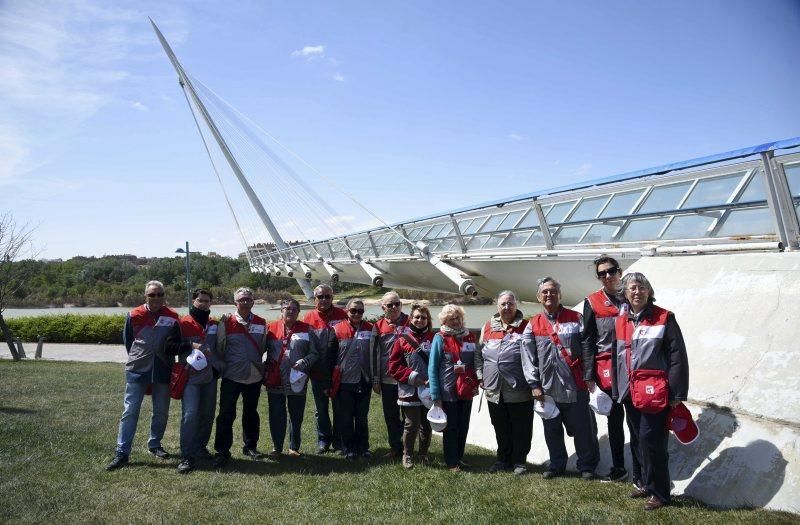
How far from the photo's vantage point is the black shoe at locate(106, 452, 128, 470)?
4539 millimetres

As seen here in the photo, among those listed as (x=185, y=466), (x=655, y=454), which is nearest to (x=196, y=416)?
(x=185, y=466)

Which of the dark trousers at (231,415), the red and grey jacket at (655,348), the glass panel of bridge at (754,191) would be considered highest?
the glass panel of bridge at (754,191)

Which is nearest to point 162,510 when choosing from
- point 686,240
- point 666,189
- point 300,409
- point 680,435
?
point 300,409

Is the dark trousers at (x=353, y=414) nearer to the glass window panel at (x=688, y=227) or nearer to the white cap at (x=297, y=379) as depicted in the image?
the white cap at (x=297, y=379)

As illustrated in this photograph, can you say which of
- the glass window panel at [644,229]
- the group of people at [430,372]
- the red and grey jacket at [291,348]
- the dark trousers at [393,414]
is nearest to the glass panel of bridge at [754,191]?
the glass window panel at [644,229]

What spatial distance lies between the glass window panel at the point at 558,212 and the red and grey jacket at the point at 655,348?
4972mm

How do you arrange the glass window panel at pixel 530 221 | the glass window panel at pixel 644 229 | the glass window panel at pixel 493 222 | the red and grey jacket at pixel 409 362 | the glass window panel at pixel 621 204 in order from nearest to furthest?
1. the red and grey jacket at pixel 409 362
2. the glass window panel at pixel 644 229
3. the glass window panel at pixel 621 204
4. the glass window panel at pixel 530 221
5. the glass window panel at pixel 493 222

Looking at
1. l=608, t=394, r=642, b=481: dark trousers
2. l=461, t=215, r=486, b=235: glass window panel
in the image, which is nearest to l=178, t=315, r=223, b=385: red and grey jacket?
l=608, t=394, r=642, b=481: dark trousers

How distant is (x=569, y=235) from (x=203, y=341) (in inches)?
216

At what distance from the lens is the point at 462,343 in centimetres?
452

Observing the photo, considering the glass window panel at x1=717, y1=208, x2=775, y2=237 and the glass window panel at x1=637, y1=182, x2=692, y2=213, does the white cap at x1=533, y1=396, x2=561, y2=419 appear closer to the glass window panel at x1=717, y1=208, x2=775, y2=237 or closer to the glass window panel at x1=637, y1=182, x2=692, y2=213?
the glass window panel at x1=717, y1=208, x2=775, y2=237

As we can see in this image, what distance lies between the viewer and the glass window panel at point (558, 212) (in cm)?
834

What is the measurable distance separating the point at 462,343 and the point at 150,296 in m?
2.86

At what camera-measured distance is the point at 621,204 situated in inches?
294
